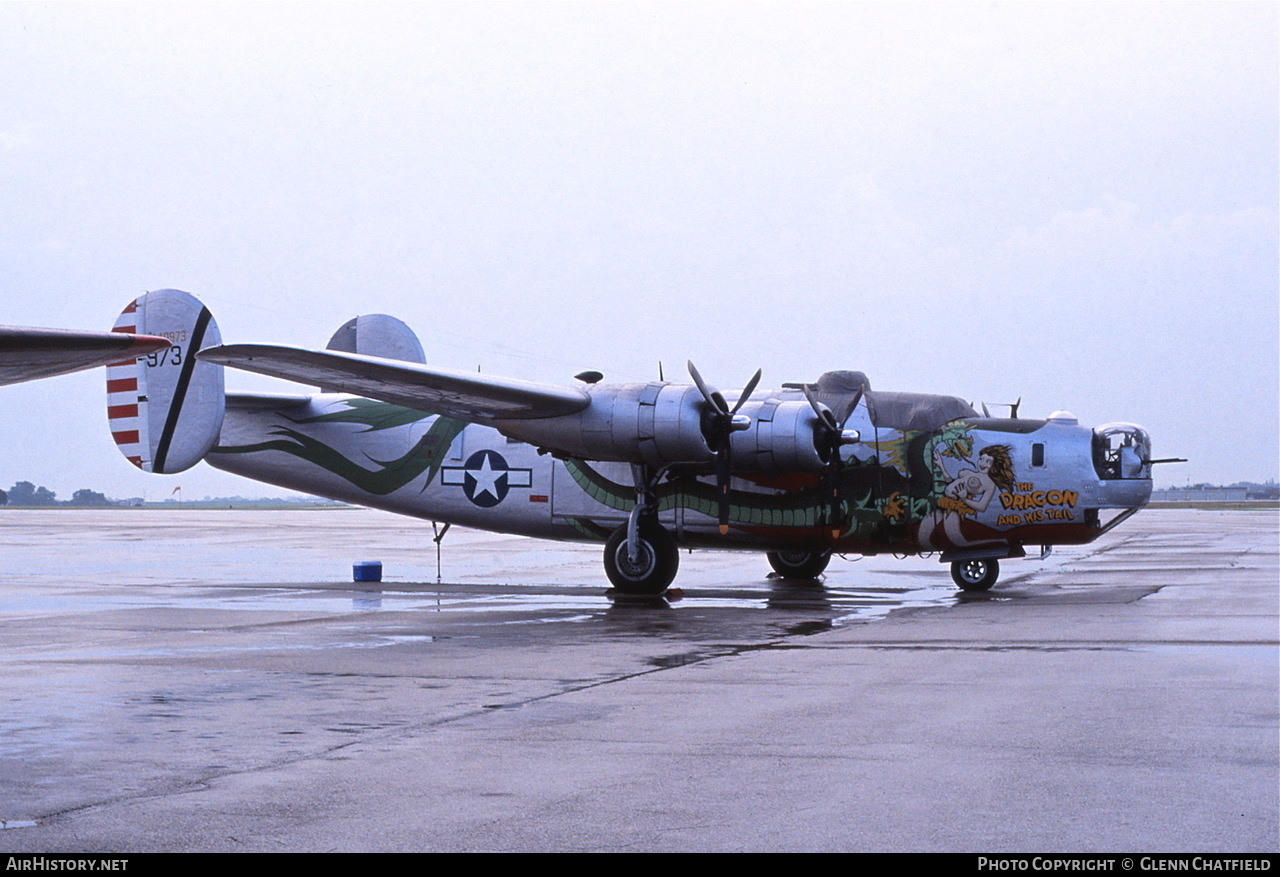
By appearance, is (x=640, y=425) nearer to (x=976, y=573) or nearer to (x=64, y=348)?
(x=976, y=573)

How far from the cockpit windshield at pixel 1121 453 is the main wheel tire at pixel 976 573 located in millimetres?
2165

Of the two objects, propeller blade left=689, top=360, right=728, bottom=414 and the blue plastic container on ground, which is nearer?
propeller blade left=689, top=360, right=728, bottom=414

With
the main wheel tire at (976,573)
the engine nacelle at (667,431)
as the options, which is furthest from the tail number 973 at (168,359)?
the main wheel tire at (976,573)

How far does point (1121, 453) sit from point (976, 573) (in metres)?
2.72

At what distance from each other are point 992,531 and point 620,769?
550 inches

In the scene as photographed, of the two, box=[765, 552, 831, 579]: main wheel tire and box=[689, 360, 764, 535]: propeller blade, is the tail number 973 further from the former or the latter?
box=[765, 552, 831, 579]: main wheel tire

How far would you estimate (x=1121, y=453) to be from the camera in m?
19.7

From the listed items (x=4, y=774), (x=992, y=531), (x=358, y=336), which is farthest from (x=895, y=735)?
(x=358, y=336)

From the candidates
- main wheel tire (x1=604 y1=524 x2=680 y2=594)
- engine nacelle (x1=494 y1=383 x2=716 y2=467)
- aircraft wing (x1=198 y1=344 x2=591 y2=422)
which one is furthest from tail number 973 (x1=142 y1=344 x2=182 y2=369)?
main wheel tire (x1=604 y1=524 x2=680 y2=594)

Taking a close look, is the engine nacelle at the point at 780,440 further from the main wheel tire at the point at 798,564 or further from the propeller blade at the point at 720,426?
the main wheel tire at the point at 798,564

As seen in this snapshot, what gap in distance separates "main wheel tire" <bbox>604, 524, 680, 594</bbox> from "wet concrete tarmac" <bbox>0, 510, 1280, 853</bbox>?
151 centimetres

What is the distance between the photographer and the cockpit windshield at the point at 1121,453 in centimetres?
1958

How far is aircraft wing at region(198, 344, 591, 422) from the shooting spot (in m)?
16.5
